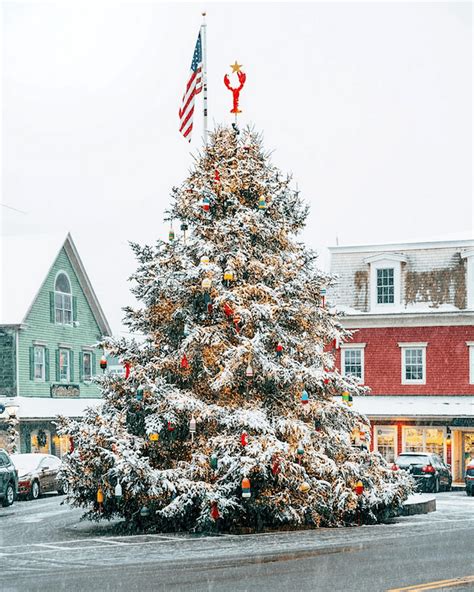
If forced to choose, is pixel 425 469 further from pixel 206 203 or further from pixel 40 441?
pixel 40 441

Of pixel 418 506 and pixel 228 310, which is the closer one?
pixel 228 310

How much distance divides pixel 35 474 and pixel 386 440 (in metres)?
17.4

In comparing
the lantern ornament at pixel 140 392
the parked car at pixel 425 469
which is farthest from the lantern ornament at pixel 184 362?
the parked car at pixel 425 469

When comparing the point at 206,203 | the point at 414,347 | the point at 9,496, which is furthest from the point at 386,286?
the point at 206,203

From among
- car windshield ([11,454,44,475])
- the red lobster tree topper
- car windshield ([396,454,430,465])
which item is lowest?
car windshield ([396,454,430,465])

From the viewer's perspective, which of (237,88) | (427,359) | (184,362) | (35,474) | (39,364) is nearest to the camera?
(184,362)

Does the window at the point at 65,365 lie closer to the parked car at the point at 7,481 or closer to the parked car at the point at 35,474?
the parked car at the point at 35,474

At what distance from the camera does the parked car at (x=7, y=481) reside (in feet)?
93.3

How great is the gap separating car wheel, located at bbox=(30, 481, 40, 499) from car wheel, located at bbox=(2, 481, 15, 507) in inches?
126

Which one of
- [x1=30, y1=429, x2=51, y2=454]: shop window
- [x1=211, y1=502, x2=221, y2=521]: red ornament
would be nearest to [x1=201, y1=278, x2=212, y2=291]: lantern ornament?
[x1=211, y1=502, x2=221, y2=521]: red ornament

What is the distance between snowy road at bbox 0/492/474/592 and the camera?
13062 millimetres

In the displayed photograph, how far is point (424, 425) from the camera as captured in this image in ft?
143

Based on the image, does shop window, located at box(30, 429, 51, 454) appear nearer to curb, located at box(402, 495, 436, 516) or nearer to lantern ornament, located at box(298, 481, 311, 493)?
curb, located at box(402, 495, 436, 516)

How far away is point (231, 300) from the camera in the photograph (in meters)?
21.9
